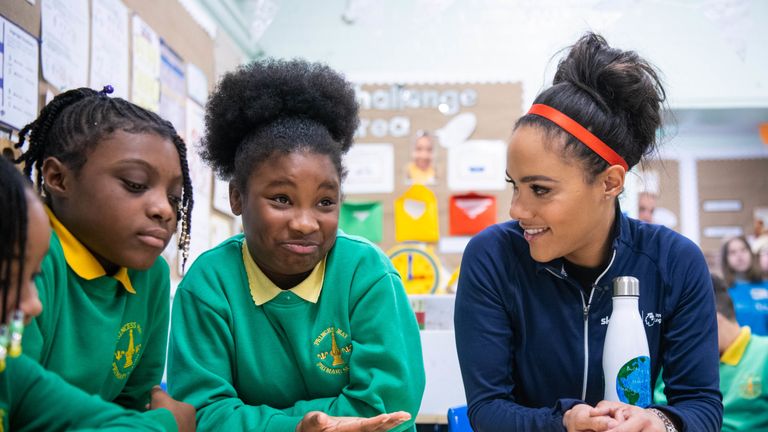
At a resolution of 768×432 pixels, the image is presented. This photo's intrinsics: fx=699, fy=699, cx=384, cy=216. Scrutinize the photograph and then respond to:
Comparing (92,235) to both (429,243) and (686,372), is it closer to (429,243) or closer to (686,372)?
(686,372)

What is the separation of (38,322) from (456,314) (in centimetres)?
75

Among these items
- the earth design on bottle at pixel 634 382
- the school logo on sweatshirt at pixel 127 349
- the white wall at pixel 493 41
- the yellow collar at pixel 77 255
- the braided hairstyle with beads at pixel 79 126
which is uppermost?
the white wall at pixel 493 41

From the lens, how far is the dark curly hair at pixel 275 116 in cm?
138

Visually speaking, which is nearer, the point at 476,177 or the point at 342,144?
the point at 342,144

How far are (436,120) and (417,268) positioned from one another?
97 centimetres

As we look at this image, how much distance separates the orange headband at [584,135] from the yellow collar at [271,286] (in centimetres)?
54

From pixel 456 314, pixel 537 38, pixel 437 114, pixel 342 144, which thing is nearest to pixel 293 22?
pixel 437 114

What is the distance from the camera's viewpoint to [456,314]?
4.57ft

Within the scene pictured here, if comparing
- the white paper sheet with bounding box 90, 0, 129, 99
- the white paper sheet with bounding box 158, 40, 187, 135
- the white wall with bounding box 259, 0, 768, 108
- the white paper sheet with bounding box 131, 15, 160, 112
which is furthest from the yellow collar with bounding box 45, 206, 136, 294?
the white wall with bounding box 259, 0, 768, 108

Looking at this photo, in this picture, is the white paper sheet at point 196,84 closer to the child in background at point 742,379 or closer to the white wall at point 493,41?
the white wall at point 493,41

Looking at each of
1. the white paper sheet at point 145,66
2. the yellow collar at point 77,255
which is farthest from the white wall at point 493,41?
the yellow collar at point 77,255

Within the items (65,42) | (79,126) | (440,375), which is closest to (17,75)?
(65,42)

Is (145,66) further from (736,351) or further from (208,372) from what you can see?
(736,351)

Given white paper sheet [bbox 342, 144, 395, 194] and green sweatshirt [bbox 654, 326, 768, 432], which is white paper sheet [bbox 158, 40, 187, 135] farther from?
green sweatshirt [bbox 654, 326, 768, 432]
